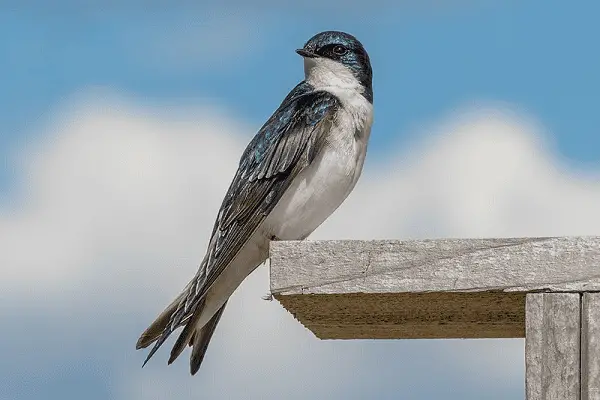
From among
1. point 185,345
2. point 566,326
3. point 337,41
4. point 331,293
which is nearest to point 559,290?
point 566,326

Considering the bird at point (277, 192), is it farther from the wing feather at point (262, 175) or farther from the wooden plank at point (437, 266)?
the wooden plank at point (437, 266)

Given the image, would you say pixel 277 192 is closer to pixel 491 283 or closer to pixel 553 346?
pixel 491 283

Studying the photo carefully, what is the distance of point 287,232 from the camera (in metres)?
3.20

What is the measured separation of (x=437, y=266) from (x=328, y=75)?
1.35 meters

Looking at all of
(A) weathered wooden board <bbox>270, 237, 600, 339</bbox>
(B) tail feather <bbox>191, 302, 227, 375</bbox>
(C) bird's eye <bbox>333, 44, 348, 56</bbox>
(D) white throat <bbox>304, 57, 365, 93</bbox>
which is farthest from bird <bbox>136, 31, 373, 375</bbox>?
(A) weathered wooden board <bbox>270, 237, 600, 339</bbox>

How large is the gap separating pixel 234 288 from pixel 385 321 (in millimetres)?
541

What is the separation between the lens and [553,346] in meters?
2.28

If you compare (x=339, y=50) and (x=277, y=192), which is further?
(x=339, y=50)

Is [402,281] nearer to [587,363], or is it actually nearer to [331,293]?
[331,293]

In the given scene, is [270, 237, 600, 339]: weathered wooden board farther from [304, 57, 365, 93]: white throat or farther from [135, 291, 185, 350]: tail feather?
[304, 57, 365, 93]: white throat

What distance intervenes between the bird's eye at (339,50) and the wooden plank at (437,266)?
1321mm

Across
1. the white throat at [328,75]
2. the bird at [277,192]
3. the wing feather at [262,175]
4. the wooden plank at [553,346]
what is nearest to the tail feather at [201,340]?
the bird at [277,192]

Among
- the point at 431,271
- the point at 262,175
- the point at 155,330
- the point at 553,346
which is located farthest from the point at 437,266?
the point at 262,175

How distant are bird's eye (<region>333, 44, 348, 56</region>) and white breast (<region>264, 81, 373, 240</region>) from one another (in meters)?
0.34
